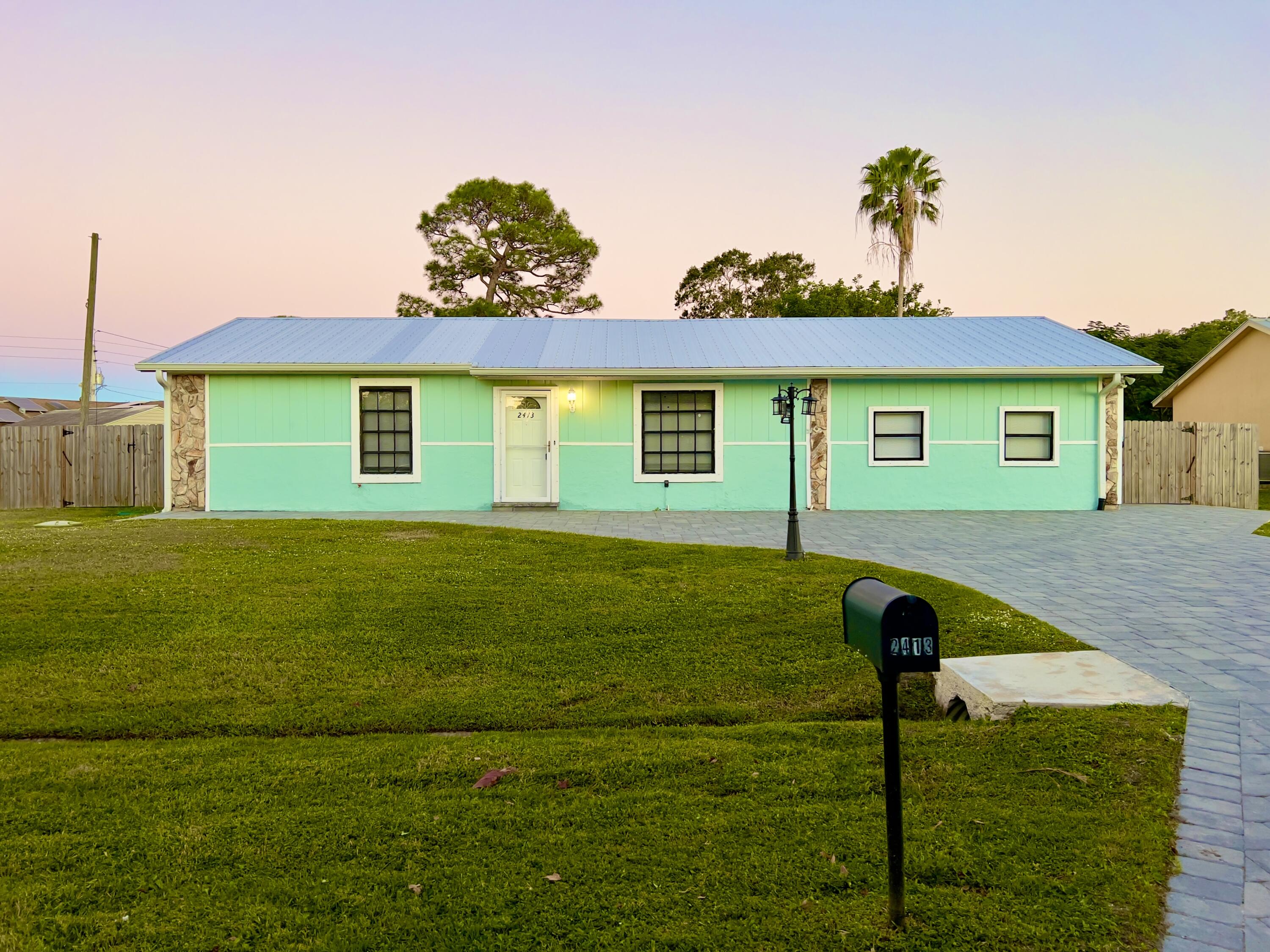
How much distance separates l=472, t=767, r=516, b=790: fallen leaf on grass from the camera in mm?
3236

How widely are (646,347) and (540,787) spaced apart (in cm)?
1245

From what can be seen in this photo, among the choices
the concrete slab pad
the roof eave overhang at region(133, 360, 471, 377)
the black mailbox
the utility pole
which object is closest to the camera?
the black mailbox

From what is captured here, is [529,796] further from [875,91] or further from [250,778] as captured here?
[875,91]

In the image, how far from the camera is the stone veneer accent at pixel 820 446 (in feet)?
45.6

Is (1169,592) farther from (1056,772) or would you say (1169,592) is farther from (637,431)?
(637,431)

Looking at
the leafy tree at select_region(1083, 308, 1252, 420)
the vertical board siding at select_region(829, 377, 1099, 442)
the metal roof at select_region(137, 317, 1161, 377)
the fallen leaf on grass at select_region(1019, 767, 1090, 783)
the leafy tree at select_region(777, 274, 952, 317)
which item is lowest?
the fallen leaf on grass at select_region(1019, 767, 1090, 783)

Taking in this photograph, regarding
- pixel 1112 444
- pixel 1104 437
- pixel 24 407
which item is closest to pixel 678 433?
pixel 1104 437

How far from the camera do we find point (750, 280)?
35.1 metres

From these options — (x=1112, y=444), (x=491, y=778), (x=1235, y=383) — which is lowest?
(x=491, y=778)

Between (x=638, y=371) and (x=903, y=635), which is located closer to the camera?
(x=903, y=635)

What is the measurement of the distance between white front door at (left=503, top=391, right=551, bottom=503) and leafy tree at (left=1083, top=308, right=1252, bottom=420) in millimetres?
25278

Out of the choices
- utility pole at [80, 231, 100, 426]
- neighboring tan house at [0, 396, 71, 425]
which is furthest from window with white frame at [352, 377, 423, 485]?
neighboring tan house at [0, 396, 71, 425]

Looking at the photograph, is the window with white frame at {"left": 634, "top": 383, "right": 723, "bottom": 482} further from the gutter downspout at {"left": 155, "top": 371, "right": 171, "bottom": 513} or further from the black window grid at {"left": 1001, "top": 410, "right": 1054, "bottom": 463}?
the gutter downspout at {"left": 155, "top": 371, "right": 171, "bottom": 513}

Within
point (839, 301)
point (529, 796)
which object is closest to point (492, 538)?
point (529, 796)
